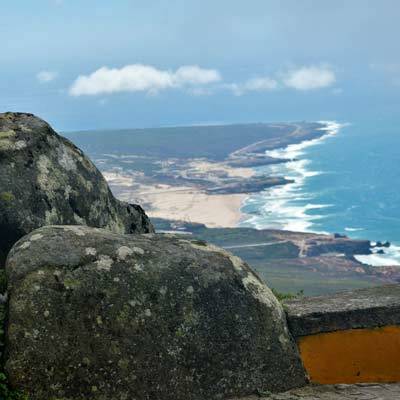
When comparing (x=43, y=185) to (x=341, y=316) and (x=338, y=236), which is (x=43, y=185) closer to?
(x=341, y=316)

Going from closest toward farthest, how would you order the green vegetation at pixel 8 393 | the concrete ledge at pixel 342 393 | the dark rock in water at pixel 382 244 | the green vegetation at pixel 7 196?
the green vegetation at pixel 8 393
the concrete ledge at pixel 342 393
the green vegetation at pixel 7 196
the dark rock in water at pixel 382 244

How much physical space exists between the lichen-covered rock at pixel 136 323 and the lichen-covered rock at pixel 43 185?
178 cm

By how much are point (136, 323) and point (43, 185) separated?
Result: 12.7 feet

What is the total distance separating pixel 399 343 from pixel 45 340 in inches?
187

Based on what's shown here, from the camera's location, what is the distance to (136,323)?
7.94 metres

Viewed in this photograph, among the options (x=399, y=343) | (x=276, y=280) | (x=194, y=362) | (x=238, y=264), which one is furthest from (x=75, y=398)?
(x=276, y=280)

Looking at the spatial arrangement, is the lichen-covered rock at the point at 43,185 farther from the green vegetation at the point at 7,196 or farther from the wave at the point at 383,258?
the wave at the point at 383,258

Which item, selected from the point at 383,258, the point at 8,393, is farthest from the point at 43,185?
the point at 383,258

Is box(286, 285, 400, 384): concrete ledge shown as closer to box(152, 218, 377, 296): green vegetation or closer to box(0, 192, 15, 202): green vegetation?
box(0, 192, 15, 202): green vegetation

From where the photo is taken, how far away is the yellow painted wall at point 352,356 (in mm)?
8898

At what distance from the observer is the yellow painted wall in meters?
8.90

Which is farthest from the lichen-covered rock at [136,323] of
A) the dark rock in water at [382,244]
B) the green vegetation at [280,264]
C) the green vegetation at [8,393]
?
the dark rock in water at [382,244]

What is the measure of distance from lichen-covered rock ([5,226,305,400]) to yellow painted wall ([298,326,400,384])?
0.99 feet

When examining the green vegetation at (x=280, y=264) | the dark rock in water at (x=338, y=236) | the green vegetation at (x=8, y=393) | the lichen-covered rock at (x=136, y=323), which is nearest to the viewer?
the green vegetation at (x=8, y=393)
